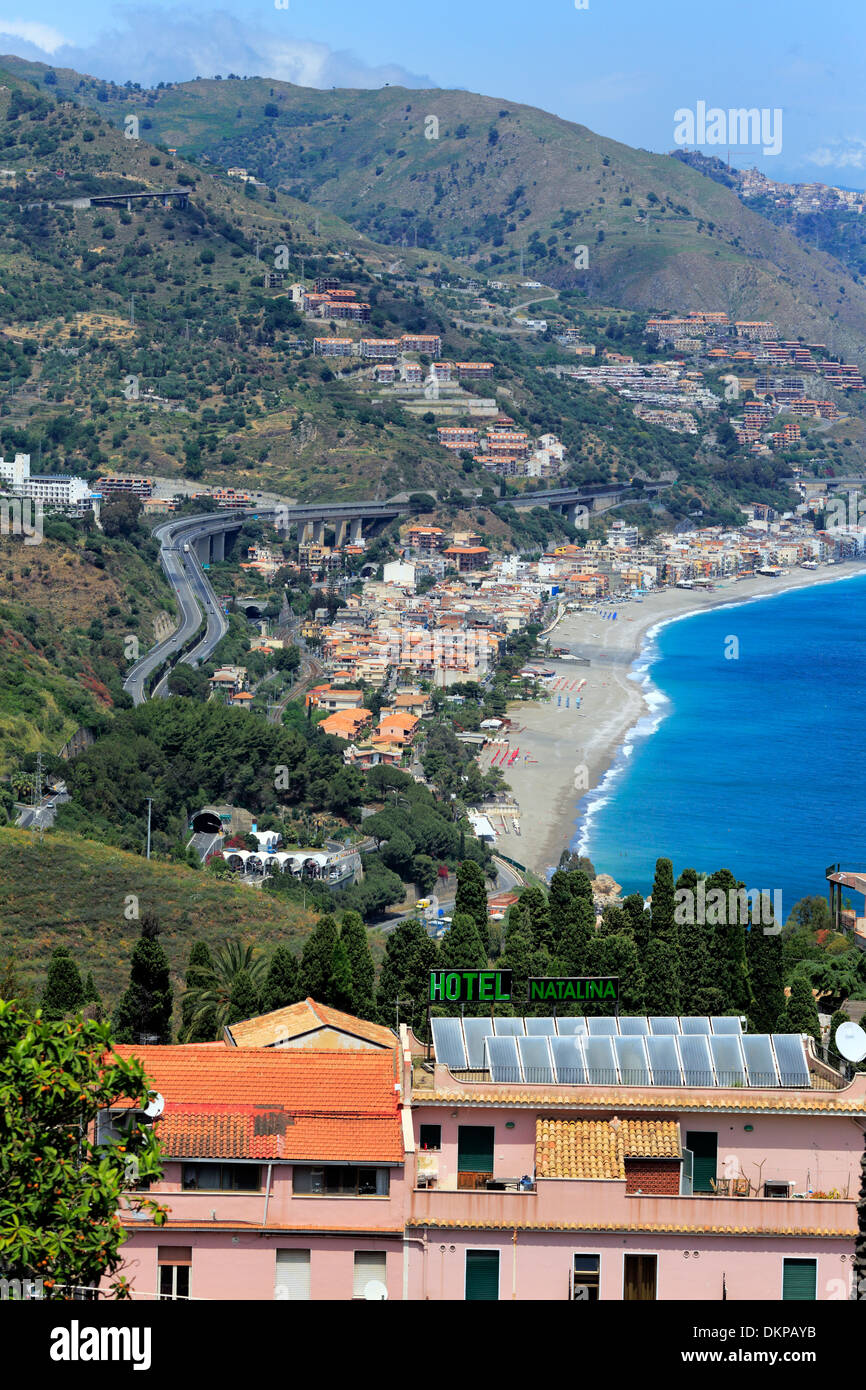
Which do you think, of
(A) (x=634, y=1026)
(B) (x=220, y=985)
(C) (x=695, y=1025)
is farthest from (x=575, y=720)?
(A) (x=634, y=1026)

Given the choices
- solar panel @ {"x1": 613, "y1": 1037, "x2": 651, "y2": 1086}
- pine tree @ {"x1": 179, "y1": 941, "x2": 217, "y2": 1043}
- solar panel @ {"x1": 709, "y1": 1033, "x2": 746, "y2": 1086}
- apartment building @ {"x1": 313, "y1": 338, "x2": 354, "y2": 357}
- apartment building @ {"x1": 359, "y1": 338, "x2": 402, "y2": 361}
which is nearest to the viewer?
solar panel @ {"x1": 613, "y1": 1037, "x2": 651, "y2": 1086}

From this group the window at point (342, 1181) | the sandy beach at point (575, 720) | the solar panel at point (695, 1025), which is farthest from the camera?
the sandy beach at point (575, 720)

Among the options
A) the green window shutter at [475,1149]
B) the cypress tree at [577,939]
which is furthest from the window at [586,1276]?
the cypress tree at [577,939]

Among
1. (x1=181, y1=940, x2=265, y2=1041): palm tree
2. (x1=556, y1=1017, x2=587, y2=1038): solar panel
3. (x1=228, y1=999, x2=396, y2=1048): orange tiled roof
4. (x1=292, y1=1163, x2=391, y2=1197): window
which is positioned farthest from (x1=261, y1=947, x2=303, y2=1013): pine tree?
(x1=292, y1=1163, x2=391, y2=1197): window

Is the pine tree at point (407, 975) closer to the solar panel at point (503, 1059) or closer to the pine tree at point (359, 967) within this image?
the pine tree at point (359, 967)

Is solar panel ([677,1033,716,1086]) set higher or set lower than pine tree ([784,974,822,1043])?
higher

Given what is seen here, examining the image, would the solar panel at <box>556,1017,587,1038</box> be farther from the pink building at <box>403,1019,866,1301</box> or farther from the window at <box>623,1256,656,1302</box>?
the window at <box>623,1256,656,1302</box>
